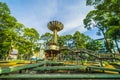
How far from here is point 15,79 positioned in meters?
4.34

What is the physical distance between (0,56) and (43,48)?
14.6 meters

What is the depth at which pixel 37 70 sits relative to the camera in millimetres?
7883

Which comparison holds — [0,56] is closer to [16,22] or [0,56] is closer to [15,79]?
[16,22]

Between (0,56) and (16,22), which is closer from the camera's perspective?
(16,22)

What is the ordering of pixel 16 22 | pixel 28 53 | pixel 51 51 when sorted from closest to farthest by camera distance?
1. pixel 51 51
2. pixel 16 22
3. pixel 28 53

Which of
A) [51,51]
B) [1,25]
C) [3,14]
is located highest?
[3,14]

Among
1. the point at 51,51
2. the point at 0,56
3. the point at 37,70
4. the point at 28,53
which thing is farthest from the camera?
the point at 28,53

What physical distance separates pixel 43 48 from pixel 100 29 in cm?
1674

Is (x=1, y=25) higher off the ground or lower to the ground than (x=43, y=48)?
higher

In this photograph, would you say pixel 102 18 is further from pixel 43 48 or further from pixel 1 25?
pixel 1 25

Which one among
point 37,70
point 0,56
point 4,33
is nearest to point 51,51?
point 4,33

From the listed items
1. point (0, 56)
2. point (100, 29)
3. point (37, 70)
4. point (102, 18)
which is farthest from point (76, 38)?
point (37, 70)

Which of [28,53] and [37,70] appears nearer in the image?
[37,70]

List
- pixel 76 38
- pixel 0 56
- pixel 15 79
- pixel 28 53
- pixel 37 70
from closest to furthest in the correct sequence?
pixel 15 79 < pixel 37 70 < pixel 0 56 < pixel 28 53 < pixel 76 38
